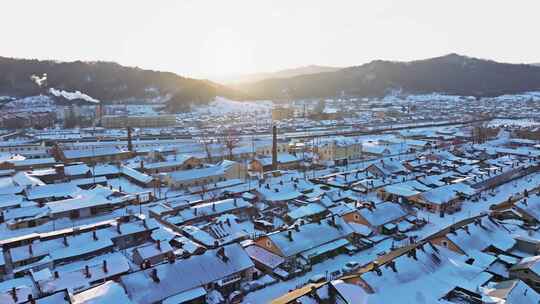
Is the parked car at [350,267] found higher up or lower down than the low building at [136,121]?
lower down

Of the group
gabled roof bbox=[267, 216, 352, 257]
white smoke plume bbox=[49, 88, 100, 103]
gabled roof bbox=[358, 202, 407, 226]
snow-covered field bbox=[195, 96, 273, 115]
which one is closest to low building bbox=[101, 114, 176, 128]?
white smoke plume bbox=[49, 88, 100, 103]

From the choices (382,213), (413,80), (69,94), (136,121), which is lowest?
(382,213)

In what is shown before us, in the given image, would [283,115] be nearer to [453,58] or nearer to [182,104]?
[182,104]

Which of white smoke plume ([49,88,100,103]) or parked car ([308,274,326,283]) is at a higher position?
white smoke plume ([49,88,100,103])

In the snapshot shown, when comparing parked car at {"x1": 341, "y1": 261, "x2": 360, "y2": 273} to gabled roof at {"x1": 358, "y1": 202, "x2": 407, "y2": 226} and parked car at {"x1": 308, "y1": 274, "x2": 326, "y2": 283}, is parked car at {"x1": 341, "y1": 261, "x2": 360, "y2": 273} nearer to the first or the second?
parked car at {"x1": 308, "y1": 274, "x2": 326, "y2": 283}

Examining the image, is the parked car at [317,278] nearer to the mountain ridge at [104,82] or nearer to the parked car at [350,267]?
the parked car at [350,267]

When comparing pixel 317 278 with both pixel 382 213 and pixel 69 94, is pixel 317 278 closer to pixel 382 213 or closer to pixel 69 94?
pixel 382 213

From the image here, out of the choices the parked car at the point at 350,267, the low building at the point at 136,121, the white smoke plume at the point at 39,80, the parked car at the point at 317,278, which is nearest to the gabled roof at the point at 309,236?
the parked car at the point at 317,278

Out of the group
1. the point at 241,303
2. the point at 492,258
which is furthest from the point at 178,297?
the point at 492,258

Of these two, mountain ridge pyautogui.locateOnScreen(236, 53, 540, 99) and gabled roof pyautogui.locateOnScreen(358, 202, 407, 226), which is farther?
mountain ridge pyautogui.locateOnScreen(236, 53, 540, 99)

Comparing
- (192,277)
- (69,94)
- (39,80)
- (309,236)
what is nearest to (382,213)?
(309,236)

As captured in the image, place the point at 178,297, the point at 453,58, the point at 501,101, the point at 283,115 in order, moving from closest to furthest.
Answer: the point at 178,297
the point at 283,115
the point at 501,101
the point at 453,58
